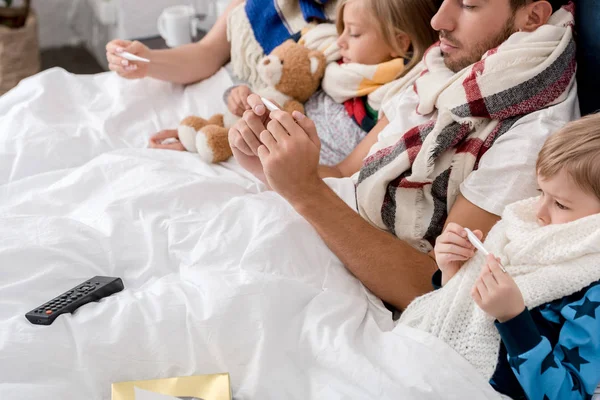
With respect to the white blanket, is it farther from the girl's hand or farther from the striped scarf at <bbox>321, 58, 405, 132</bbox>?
the striped scarf at <bbox>321, 58, 405, 132</bbox>

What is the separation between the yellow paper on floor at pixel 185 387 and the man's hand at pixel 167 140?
0.81 m

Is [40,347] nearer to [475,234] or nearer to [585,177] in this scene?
[475,234]

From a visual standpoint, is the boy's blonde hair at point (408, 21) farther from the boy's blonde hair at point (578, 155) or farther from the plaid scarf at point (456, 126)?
the boy's blonde hair at point (578, 155)

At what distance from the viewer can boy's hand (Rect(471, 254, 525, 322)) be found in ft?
3.13

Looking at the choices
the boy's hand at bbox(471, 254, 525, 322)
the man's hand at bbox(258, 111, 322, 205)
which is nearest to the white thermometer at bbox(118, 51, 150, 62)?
the man's hand at bbox(258, 111, 322, 205)

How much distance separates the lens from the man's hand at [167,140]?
1725 mm

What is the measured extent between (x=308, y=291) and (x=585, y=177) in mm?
465

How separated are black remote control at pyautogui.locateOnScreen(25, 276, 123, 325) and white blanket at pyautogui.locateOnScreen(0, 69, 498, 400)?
0.01 metres

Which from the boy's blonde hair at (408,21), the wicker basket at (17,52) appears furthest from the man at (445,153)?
the wicker basket at (17,52)

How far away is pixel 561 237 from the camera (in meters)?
1.03

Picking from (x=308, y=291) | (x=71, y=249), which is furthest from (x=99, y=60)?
(x=308, y=291)

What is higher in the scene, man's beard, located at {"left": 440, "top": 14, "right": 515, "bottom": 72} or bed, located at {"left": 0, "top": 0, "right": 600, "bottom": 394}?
man's beard, located at {"left": 440, "top": 14, "right": 515, "bottom": 72}

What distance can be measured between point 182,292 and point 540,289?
1.82 ft

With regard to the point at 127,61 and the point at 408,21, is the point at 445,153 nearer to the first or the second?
the point at 408,21
